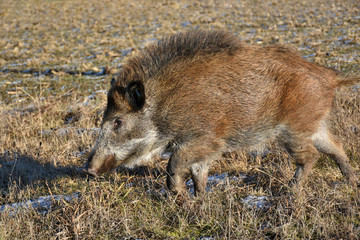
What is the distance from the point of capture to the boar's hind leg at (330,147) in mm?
4629

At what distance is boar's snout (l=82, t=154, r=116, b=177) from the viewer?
13.8ft

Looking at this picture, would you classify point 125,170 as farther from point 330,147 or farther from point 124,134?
point 330,147

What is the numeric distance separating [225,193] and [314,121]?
138cm

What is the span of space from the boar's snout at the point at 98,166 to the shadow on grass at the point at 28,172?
131 centimetres

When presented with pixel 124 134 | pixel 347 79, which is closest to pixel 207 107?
pixel 124 134

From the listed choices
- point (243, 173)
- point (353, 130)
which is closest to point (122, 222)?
point (243, 173)

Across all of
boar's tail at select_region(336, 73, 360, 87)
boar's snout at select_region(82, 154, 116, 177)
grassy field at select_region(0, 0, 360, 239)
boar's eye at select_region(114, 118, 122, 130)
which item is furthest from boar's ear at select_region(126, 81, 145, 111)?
boar's tail at select_region(336, 73, 360, 87)

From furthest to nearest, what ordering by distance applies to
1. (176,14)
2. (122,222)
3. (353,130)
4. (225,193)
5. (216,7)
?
(216,7), (176,14), (353,130), (225,193), (122,222)

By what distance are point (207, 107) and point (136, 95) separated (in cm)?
81

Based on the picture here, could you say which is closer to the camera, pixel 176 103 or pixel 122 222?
pixel 122 222

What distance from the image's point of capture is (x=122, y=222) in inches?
148

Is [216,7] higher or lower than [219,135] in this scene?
lower

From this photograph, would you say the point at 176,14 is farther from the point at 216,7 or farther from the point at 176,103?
the point at 176,103

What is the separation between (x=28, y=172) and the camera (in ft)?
18.7
